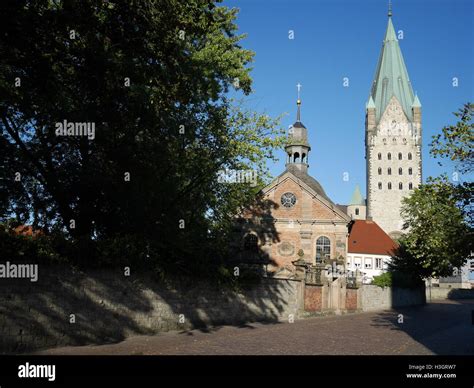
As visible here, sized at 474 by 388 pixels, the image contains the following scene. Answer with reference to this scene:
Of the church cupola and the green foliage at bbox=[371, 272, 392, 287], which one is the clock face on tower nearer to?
the church cupola

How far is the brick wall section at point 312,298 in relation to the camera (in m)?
25.3

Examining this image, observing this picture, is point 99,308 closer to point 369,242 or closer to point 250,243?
point 250,243

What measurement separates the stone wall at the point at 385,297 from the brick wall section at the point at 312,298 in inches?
230

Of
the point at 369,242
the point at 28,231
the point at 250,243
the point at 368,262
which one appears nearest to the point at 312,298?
the point at 28,231

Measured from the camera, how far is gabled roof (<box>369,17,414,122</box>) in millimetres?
88938

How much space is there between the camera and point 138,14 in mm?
9656

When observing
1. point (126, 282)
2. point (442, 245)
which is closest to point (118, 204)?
point (126, 282)

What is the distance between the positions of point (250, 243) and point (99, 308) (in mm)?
27756

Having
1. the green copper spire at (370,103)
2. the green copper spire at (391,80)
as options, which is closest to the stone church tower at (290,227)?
the green copper spire at (391,80)

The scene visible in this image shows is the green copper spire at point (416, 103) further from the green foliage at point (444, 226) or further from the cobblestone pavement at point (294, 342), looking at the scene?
the green foliage at point (444, 226)

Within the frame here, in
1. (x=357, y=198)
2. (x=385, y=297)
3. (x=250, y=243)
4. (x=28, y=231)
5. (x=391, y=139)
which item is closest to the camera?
(x=28, y=231)

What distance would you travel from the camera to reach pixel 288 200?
140 feet

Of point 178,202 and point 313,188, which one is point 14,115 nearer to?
point 178,202

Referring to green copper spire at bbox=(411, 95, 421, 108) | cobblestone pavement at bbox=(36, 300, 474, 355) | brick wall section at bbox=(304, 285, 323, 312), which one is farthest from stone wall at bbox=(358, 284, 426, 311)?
green copper spire at bbox=(411, 95, 421, 108)
